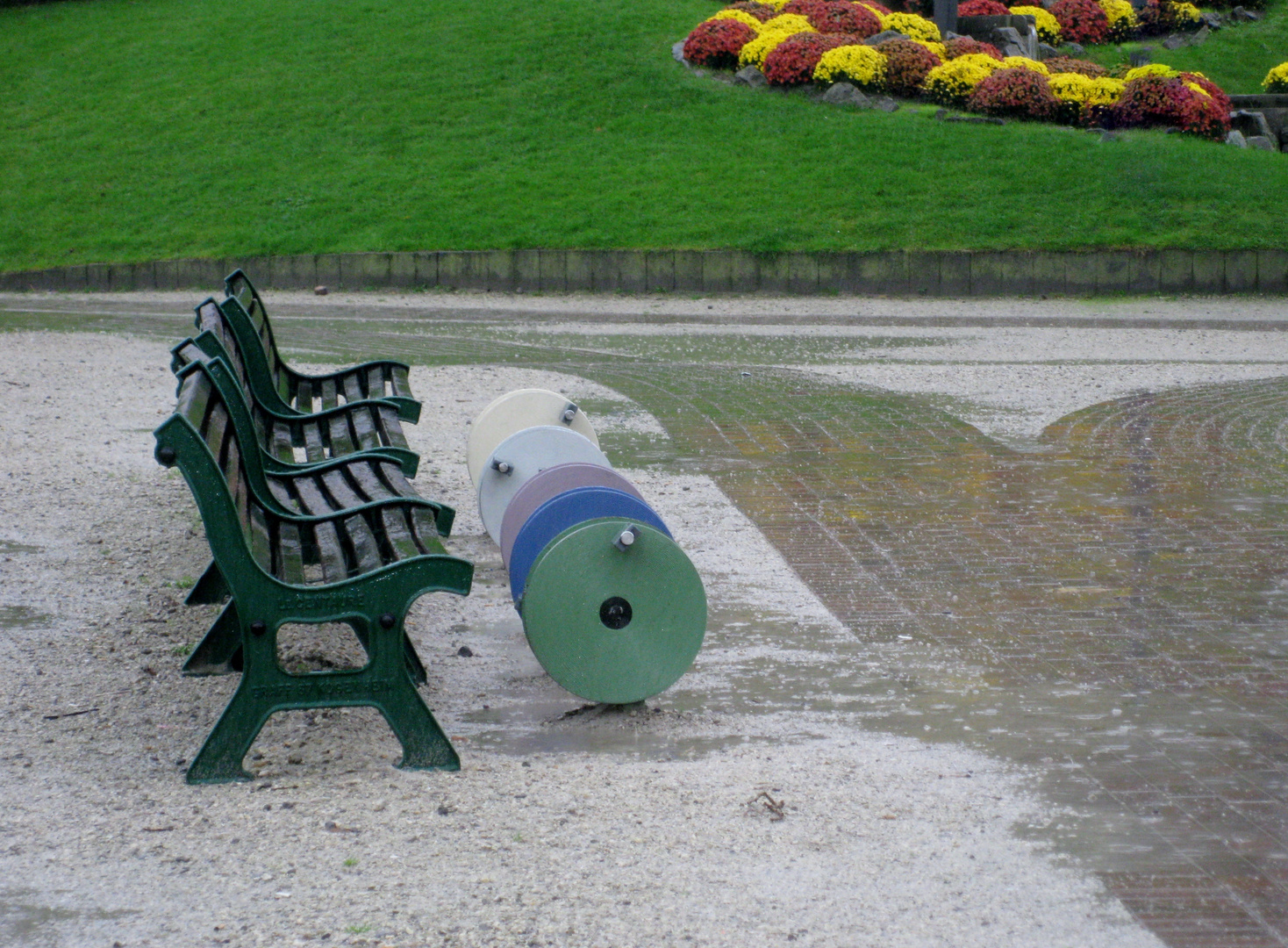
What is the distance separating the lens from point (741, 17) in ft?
77.4

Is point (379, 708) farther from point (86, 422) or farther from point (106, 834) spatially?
point (86, 422)

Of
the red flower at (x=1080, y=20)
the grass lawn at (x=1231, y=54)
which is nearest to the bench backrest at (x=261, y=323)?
the grass lawn at (x=1231, y=54)

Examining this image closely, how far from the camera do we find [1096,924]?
2.81m

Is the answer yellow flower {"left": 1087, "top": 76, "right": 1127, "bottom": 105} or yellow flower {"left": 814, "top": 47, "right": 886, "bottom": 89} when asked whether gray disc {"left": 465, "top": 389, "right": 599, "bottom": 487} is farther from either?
yellow flower {"left": 1087, "top": 76, "right": 1127, "bottom": 105}

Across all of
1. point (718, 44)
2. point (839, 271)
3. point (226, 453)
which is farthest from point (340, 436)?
point (718, 44)

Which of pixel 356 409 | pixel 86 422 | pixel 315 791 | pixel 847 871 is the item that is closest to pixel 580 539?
pixel 315 791

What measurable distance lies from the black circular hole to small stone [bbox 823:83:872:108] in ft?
60.4

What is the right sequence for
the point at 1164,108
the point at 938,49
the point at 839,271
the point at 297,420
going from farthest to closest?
the point at 938,49
the point at 1164,108
the point at 839,271
the point at 297,420

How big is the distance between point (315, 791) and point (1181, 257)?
48.6ft

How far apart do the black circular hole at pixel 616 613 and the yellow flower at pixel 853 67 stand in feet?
61.7

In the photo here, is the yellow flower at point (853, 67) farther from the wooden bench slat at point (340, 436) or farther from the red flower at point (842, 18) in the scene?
the wooden bench slat at point (340, 436)

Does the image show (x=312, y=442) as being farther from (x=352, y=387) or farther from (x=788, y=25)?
(x=788, y=25)

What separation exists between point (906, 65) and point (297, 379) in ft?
55.4

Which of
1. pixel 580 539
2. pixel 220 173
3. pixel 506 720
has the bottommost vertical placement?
pixel 506 720
